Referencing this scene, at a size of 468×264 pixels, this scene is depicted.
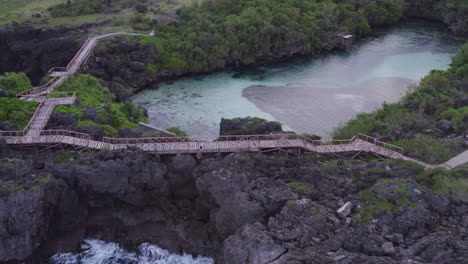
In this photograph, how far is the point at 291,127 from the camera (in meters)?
63.8

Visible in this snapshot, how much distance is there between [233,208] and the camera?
40.8 m

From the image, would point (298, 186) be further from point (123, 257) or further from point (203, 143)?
point (123, 257)

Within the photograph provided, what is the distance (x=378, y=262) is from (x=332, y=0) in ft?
277

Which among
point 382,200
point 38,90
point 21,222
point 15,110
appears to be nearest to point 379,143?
point 382,200

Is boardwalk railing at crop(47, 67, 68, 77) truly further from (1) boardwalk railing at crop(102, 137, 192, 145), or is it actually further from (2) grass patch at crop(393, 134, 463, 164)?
(2) grass patch at crop(393, 134, 463, 164)

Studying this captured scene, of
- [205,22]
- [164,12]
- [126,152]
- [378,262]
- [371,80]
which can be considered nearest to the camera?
[378,262]

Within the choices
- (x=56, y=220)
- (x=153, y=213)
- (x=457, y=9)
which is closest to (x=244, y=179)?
(x=153, y=213)

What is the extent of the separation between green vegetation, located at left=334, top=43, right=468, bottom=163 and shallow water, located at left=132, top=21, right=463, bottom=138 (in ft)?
25.0

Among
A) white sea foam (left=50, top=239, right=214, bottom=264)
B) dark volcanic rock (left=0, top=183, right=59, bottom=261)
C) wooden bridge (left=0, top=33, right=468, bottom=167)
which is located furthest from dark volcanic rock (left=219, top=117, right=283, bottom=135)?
dark volcanic rock (left=0, top=183, right=59, bottom=261)

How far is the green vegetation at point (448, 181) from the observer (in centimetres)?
3981

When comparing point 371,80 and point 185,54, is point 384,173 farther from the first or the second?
point 185,54

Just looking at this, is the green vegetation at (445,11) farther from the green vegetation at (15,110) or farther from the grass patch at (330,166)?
the green vegetation at (15,110)

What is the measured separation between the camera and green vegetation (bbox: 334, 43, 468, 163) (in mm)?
48406

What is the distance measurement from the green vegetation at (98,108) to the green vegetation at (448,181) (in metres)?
31.5
